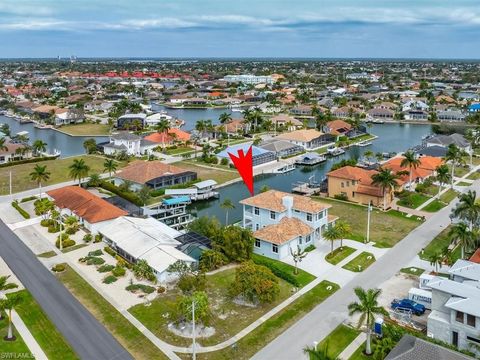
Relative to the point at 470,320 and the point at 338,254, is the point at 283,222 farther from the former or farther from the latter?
the point at 470,320

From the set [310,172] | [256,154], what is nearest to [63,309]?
[256,154]

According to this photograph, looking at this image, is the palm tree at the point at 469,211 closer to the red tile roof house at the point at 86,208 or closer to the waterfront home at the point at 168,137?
the red tile roof house at the point at 86,208

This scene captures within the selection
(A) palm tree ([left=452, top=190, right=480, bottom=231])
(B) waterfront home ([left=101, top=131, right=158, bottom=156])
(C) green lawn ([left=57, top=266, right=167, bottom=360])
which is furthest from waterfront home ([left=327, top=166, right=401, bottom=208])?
(B) waterfront home ([left=101, top=131, right=158, bottom=156])

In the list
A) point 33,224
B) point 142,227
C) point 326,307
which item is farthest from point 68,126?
point 326,307

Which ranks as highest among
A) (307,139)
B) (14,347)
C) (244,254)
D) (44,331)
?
(307,139)

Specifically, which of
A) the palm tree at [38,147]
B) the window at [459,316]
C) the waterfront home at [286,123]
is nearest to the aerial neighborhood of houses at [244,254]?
the window at [459,316]

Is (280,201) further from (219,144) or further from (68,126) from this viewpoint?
(68,126)
